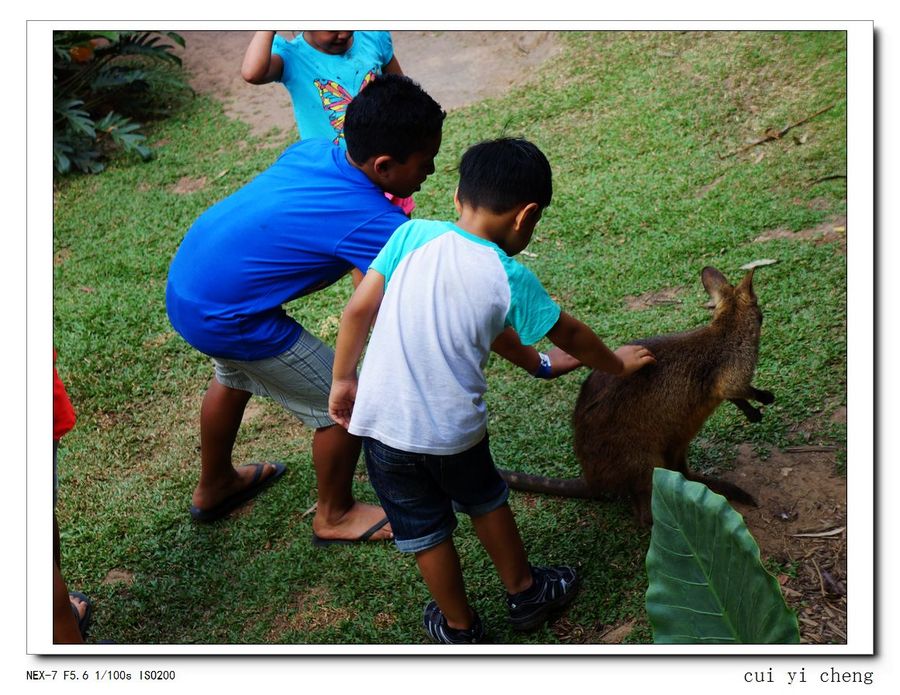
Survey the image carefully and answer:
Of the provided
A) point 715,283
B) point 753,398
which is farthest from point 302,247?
point 753,398

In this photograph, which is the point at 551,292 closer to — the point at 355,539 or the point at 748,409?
the point at 748,409

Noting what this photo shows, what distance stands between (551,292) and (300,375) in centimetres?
234

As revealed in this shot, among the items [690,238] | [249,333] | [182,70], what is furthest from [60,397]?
[182,70]

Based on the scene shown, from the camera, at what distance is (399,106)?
2947mm

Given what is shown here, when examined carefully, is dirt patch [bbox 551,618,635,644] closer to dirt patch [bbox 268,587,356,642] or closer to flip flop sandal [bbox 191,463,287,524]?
dirt patch [bbox 268,587,356,642]

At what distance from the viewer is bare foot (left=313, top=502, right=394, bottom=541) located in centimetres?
390

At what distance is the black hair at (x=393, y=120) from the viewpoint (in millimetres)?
Result: 2943

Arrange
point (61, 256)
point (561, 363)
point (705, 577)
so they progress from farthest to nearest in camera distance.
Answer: point (61, 256)
point (561, 363)
point (705, 577)

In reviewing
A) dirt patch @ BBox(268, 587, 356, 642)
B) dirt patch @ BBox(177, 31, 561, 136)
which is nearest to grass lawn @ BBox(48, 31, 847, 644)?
dirt patch @ BBox(268, 587, 356, 642)

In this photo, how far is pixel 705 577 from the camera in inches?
93.3

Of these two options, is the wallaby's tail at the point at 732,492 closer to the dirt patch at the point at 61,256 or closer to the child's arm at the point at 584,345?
the child's arm at the point at 584,345

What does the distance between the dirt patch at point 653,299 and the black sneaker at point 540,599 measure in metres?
2.12

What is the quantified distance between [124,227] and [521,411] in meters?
4.08
